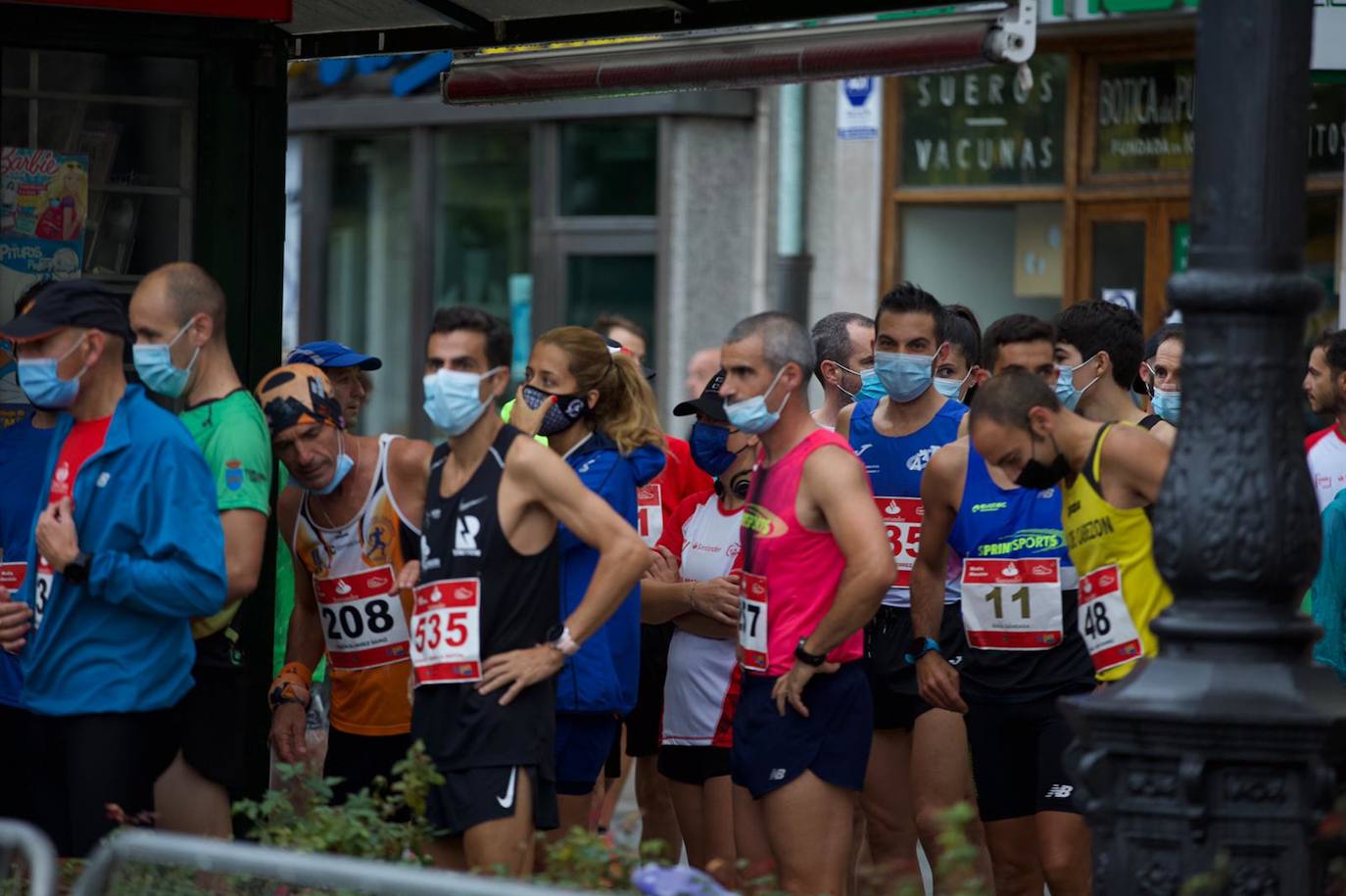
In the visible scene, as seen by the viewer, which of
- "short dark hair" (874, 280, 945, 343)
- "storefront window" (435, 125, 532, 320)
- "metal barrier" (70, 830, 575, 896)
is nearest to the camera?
"metal barrier" (70, 830, 575, 896)

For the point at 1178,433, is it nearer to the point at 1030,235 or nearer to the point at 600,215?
the point at 1030,235

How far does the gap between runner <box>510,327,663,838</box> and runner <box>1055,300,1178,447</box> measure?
141 centimetres

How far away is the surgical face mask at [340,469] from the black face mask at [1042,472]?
1858 mm

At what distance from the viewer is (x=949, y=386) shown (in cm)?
798

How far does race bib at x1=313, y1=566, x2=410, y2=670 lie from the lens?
6.24 m

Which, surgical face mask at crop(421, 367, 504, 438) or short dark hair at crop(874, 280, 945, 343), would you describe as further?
short dark hair at crop(874, 280, 945, 343)

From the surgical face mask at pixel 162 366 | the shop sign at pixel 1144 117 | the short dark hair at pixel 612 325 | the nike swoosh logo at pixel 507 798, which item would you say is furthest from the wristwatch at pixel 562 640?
the shop sign at pixel 1144 117

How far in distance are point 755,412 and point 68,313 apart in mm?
1837

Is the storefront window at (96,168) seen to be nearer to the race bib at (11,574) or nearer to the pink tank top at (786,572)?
the race bib at (11,574)

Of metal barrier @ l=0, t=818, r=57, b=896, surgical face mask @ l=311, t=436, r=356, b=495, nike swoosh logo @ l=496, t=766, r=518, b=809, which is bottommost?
nike swoosh logo @ l=496, t=766, r=518, b=809

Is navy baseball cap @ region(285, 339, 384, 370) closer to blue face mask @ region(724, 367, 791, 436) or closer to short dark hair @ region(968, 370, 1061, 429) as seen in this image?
blue face mask @ region(724, 367, 791, 436)

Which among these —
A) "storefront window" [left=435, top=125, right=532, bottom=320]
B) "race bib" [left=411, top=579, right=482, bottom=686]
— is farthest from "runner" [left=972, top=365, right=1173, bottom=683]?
"storefront window" [left=435, top=125, right=532, bottom=320]

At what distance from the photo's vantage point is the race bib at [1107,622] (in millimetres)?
5902

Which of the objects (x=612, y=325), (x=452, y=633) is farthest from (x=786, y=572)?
(x=612, y=325)
